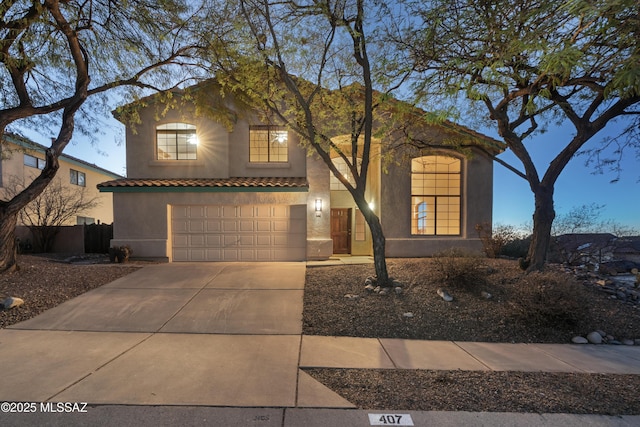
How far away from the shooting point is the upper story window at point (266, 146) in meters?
12.3

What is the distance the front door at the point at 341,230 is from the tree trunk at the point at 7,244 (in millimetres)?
10628

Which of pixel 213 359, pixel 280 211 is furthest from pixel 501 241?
pixel 213 359

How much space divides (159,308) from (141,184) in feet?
→ 21.1

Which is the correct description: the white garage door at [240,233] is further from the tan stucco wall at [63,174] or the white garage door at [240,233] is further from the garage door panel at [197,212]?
the tan stucco wall at [63,174]

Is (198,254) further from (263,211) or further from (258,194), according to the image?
(258,194)

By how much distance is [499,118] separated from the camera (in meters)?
8.01

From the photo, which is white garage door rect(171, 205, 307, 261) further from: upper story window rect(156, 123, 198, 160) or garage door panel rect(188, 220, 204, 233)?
upper story window rect(156, 123, 198, 160)

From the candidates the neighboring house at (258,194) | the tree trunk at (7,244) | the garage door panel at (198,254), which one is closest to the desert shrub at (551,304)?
the neighboring house at (258,194)

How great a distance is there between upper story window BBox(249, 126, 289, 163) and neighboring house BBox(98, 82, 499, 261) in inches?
1.6

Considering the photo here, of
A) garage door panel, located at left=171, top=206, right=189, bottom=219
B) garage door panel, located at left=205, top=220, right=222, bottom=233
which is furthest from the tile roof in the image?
garage door panel, located at left=205, top=220, right=222, bottom=233

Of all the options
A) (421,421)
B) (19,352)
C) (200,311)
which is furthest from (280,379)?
(19,352)

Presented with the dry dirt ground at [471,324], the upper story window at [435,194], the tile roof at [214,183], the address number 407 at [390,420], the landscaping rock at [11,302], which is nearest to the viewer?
the address number 407 at [390,420]

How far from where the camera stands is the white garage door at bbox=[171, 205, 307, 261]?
11523 mm

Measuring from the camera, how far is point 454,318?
599 cm
